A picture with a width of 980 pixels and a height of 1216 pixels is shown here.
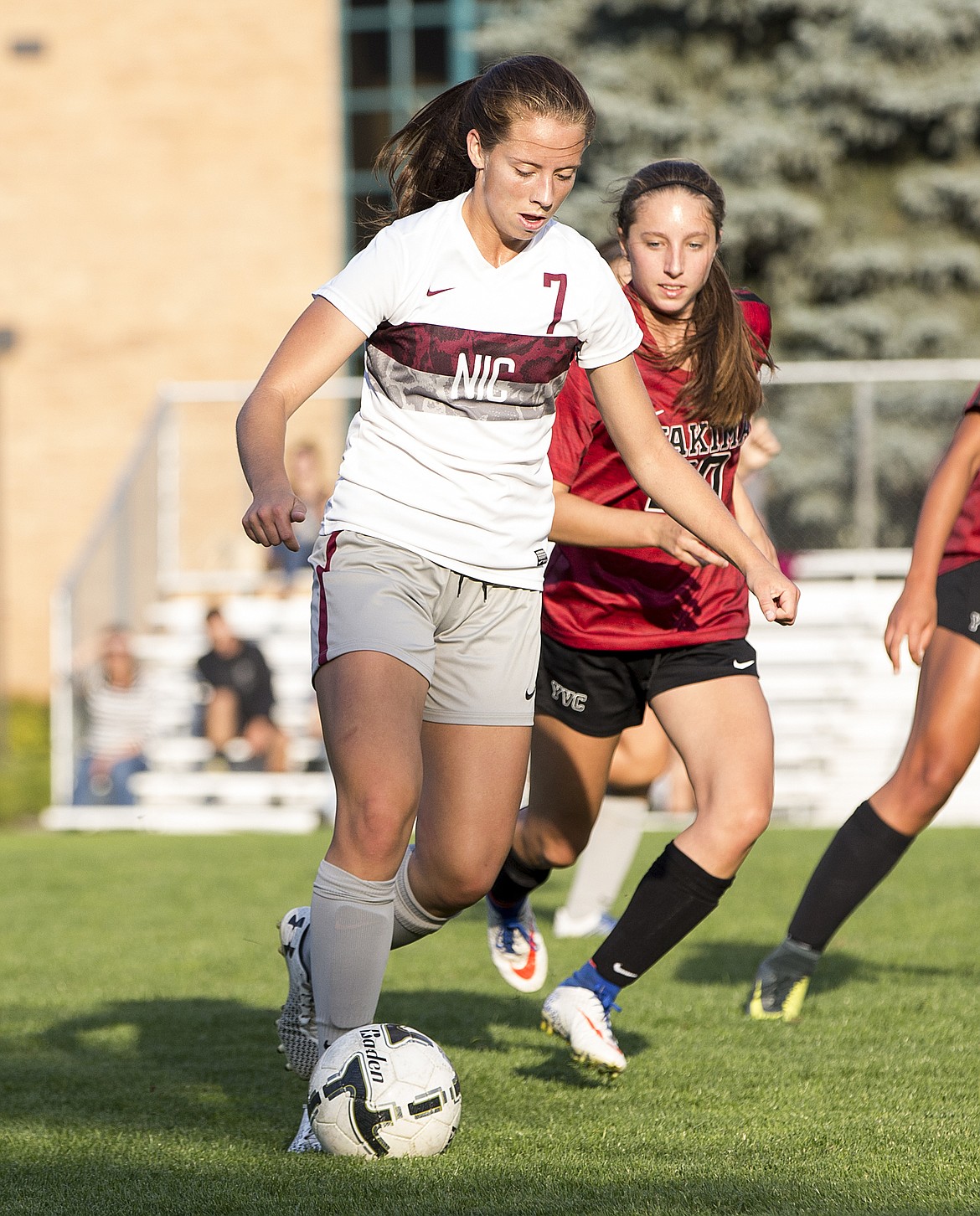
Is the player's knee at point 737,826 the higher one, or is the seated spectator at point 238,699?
the player's knee at point 737,826

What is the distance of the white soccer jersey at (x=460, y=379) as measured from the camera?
3.52m

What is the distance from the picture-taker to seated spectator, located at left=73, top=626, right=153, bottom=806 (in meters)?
13.6

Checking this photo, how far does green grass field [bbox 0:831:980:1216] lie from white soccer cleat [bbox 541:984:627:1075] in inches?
4.7

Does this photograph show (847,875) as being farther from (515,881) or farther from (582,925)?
(582,925)

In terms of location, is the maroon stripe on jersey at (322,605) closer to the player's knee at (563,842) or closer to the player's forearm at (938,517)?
the player's knee at (563,842)

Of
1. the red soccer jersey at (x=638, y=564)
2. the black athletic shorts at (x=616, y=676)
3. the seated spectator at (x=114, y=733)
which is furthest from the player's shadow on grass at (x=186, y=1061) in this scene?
the seated spectator at (x=114, y=733)

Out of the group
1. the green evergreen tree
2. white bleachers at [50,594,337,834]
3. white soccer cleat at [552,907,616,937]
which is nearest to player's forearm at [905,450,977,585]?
white soccer cleat at [552,907,616,937]

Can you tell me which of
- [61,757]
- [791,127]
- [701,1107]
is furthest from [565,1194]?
[791,127]

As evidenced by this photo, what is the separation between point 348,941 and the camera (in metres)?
3.43

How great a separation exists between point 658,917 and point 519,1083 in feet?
1.86

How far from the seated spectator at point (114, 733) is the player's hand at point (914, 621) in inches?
386

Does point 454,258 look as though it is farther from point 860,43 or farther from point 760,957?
point 860,43

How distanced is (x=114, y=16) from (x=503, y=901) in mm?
20149

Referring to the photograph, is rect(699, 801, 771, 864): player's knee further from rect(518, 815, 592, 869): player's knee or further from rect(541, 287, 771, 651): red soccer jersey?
→ rect(518, 815, 592, 869): player's knee
